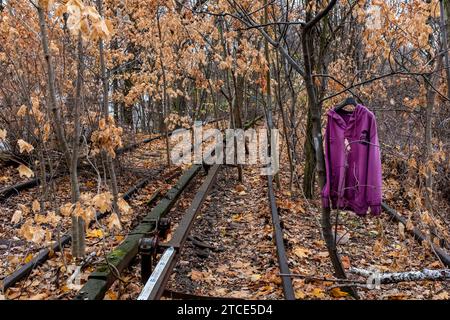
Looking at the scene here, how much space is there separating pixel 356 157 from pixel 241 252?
7.12 feet

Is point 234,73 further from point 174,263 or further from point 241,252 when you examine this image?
point 174,263

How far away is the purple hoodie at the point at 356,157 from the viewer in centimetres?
405

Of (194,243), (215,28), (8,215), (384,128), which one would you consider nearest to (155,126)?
(215,28)

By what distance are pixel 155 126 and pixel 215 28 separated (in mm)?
12530

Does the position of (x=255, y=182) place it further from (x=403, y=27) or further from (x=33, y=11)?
(x=33, y=11)

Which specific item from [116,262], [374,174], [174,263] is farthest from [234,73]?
[116,262]

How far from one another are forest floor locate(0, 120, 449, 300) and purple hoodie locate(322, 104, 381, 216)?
56 centimetres

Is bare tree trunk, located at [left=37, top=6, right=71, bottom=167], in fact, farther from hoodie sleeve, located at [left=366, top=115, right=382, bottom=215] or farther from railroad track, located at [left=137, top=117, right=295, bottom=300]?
hoodie sleeve, located at [left=366, top=115, right=382, bottom=215]

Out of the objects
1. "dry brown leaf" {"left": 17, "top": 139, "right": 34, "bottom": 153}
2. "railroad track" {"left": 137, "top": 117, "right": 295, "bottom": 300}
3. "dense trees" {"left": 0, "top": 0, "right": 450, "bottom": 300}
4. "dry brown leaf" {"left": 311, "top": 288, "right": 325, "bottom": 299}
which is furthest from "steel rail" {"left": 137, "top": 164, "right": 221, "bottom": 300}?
"dry brown leaf" {"left": 17, "top": 139, "right": 34, "bottom": 153}

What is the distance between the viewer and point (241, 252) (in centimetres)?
555

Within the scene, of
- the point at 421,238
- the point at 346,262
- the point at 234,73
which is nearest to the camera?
the point at 346,262

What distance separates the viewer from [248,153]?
13016mm

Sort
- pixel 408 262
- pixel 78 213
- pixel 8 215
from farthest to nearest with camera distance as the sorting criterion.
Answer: pixel 8 215, pixel 408 262, pixel 78 213

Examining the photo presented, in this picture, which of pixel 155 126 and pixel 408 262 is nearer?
pixel 408 262
